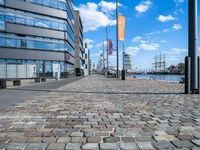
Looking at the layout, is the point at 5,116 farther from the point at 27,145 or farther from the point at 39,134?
the point at 27,145

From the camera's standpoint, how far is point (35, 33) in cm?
5422

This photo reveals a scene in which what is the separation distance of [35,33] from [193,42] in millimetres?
43493

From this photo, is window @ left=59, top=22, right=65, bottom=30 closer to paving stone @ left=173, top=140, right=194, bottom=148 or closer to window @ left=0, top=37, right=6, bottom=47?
window @ left=0, top=37, right=6, bottom=47

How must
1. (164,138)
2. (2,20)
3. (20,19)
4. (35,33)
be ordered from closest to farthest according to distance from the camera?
(164,138)
(2,20)
(20,19)
(35,33)

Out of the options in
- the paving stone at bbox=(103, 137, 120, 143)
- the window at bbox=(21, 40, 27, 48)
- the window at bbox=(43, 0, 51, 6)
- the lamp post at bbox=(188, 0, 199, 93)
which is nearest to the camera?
the paving stone at bbox=(103, 137, 120, 143)

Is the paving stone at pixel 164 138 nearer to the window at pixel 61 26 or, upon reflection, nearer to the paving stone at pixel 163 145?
the paving stone at pixel 163 145

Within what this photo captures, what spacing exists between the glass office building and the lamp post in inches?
1581

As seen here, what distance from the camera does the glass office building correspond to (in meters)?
49.6

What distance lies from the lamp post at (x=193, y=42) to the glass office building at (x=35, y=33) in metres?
40.2

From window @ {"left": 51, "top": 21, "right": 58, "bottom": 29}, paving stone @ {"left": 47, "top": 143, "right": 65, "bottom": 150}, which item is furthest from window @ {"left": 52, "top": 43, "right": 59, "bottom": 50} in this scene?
paving stone @ {"left": 47, "top": 143, "right": 65, "bottom": 150}

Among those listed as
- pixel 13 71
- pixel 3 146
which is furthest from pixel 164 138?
pixel 13 71

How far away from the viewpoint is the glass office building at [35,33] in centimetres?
4962

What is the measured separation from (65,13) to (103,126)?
56.3 m

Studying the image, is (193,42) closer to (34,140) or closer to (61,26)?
(34,140)
